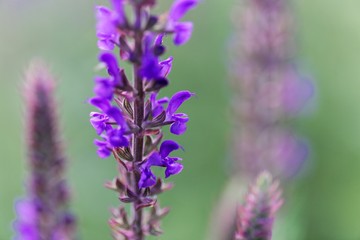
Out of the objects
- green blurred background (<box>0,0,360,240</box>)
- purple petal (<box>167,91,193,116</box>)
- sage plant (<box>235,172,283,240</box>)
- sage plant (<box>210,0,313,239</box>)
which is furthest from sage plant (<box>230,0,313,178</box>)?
purple petal (<box>167,91,193,116</box>)

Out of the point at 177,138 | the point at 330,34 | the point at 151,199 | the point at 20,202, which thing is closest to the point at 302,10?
the point at 330,34

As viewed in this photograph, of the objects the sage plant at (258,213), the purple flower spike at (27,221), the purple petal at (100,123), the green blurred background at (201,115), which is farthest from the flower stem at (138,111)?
the green blurred background at (201,115)

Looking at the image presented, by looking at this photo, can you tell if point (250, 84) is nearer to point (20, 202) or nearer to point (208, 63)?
point (20, 202)

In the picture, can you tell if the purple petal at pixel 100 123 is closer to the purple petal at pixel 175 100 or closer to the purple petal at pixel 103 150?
the purple petal at pixel 103 150

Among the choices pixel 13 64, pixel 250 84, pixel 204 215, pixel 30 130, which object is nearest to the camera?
pixel 30 130

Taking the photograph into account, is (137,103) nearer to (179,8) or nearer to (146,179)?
(146,179)

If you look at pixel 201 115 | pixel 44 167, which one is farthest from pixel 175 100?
pixel 201 115
